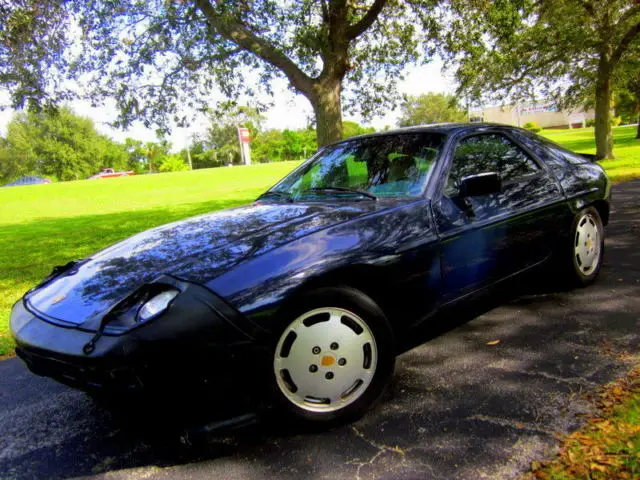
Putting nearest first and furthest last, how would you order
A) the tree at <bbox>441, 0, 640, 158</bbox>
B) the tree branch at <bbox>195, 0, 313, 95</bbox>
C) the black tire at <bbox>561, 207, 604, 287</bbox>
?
1. the black tire at <bbox>561, 207, 604, 287</bbox>
2. the tree branch at <bbox>195, 0, 313, 95</bbox>
3. the tree at <bbox>441, 0, 640, 158</bbox>

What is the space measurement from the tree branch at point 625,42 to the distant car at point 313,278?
652 inches

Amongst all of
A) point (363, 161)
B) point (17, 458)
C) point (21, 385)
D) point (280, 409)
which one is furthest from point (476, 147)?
point (21, 385)

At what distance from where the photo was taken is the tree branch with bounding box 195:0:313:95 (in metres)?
8.61

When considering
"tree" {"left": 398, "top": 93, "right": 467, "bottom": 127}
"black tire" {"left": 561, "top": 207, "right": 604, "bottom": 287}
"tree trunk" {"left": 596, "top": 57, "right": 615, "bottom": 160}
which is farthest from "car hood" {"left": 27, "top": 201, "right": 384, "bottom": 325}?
"tree" {"left": 398, "top": 93, "right": 467, "bottom": 127}

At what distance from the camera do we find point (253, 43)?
941 centimetres

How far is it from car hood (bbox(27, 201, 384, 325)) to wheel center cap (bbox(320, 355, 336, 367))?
583mm

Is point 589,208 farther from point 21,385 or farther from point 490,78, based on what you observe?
point 490,78

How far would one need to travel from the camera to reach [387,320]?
2.48 meters

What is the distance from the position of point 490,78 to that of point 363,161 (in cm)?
1668

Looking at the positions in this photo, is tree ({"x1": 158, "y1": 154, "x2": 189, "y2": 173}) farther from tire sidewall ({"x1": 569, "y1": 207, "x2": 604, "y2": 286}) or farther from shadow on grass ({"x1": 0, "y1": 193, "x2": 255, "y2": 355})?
tire sidewall ({"x1": 569, "y1": 207, "x2": 604, "y2": 286})

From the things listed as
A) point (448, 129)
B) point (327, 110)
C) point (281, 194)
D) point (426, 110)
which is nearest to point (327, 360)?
point (281, 194)

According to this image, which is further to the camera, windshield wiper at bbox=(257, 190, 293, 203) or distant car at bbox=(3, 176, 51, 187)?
distant car at bbox=(3, 176, 51, 187)

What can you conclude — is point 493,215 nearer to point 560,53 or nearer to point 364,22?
point 364,22

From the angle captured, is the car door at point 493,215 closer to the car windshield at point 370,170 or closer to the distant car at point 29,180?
the car windshield at point 370,170
